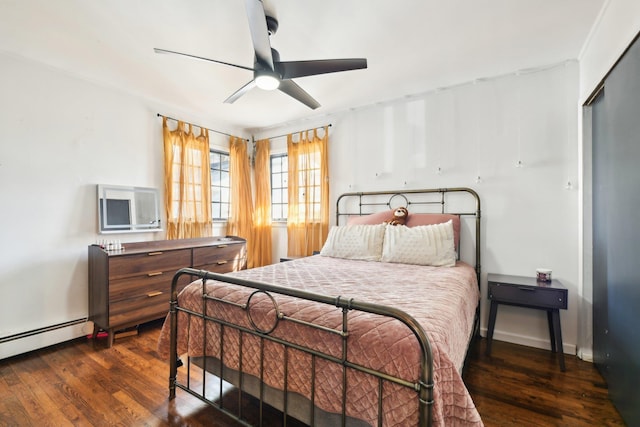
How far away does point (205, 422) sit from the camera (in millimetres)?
1592

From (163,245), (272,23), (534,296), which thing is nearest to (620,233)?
(534,296)

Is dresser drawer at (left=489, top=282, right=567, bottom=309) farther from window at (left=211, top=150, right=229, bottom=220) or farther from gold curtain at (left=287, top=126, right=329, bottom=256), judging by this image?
window at (left=211, top=150, right=229, bottom=220)

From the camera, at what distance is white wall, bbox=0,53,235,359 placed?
237 cm

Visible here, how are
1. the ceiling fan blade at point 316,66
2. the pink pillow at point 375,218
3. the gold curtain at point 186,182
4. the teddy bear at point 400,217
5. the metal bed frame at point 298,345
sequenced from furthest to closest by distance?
the gold curtain at point 186,182
the pink pillow at point 375,218
the teddy bear at point 400,217
the ceiling fan blade at point 316,66
the metal bed frame at point 298,345

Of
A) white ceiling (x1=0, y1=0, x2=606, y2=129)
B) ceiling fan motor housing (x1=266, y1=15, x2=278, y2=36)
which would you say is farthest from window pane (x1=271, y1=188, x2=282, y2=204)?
ceiling fan motor housing (x1=266, y1=15, x2=278, y2=36)

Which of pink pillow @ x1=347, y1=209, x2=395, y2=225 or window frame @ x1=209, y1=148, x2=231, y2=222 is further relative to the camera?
window frame @ x1=209, y1=148, x2=231, y2=222

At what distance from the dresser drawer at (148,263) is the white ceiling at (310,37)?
1.73 metres

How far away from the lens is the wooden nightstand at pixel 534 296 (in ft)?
7.14

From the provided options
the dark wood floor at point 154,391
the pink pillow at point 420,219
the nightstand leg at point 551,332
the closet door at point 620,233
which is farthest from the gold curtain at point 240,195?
the closet door at point 620,233

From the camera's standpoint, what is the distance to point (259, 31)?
1.57 metres

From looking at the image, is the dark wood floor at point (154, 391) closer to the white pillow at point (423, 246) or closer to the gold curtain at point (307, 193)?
the white pillow at point (423, 246)

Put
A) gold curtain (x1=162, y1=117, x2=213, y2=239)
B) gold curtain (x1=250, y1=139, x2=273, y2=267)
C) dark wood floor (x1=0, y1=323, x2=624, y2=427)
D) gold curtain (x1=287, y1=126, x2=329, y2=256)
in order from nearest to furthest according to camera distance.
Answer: dark wood floor (x1=0, y1=323, x2=624, y2=427) → gold curtain (x1=162, y1=117, x2=213, y2=239) → gold curtain (x1=287, y1=126, x2=329, y2=256) → gold curtain (x1=250, y1=139, x2=273, y2=267)

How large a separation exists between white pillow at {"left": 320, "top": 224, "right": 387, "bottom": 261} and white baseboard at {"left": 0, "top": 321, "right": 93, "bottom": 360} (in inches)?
96.5

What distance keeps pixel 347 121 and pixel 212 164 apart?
2002 millimetres
